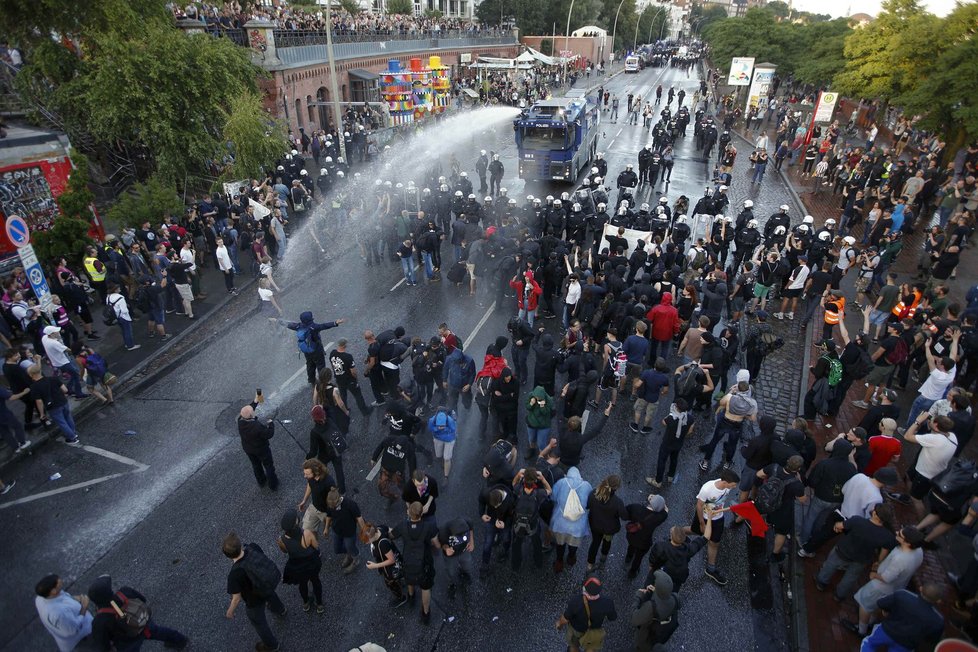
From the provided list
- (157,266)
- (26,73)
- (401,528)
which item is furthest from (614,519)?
(26,73)

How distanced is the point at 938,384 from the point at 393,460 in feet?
26.7

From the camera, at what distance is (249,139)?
59.0 feet

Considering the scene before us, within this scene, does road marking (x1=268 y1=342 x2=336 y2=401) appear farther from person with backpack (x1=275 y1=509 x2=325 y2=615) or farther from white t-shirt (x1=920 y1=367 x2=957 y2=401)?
white t-shirt (x1=920 y1=367 x2=957 y2=401)

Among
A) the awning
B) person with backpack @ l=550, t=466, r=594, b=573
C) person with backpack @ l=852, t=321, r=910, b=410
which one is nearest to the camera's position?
person with backpack @ l=550, t=466, r=594, b=573

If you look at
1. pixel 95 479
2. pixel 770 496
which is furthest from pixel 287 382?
pixel 770 496

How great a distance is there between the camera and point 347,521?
21.0ft

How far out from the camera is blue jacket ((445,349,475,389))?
8.88 m

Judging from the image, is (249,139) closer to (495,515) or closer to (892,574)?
(495,515)

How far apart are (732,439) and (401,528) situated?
515 centimetres

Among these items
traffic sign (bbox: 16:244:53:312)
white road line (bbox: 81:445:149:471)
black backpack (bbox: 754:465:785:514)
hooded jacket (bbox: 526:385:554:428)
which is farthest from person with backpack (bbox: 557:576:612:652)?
traffic sign (bbox: 16:244:53:312)

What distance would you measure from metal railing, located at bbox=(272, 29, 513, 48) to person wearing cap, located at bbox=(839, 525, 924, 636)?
3251 centimetres

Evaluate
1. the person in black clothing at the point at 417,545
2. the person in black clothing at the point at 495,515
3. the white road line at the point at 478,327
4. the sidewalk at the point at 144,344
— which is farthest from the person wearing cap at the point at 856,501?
the sidewalk at the point at 144,344

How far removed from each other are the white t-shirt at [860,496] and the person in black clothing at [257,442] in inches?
286

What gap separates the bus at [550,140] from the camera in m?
21.7
